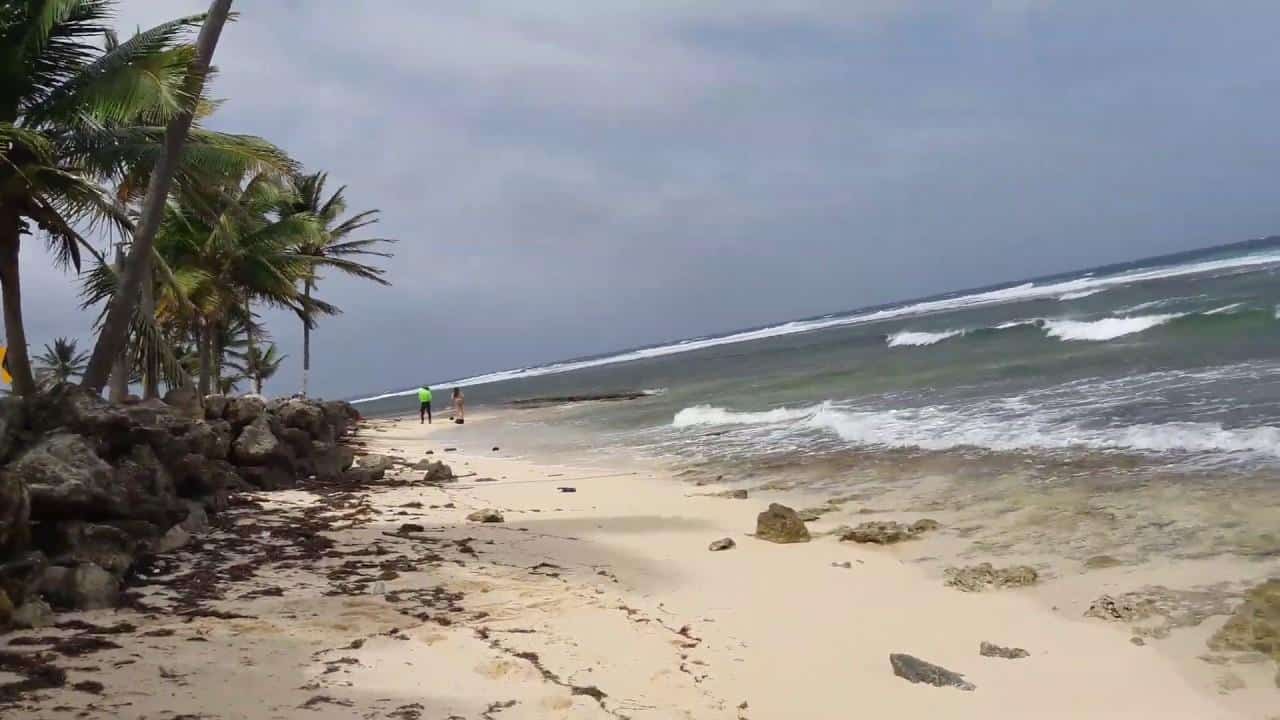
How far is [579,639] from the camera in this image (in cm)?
497

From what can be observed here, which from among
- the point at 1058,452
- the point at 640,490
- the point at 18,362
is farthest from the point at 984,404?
the point at 18,362

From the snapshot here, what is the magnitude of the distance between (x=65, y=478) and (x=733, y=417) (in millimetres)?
16400

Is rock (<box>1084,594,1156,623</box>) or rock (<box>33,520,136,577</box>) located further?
rock (<box>1084,594,1156,623</box>)

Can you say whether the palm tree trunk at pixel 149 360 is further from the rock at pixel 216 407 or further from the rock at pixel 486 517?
the rock at pixel 486 517

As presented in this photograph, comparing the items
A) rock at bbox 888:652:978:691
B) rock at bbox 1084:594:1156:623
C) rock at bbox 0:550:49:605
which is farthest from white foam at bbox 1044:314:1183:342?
rock at bbox 0:550:49:605

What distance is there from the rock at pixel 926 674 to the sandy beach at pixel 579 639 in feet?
0.20

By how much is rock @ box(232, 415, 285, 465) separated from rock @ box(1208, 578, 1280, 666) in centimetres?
1005

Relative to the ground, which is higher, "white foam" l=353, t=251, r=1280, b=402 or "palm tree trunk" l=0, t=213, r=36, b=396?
"white foam" l=353, t=251, r=1280, b=402

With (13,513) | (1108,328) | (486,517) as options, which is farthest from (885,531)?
(1108,328)

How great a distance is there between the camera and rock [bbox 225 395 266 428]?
11.0m

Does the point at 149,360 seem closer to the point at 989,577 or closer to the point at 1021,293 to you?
the point at 989,577

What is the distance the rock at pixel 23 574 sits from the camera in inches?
166

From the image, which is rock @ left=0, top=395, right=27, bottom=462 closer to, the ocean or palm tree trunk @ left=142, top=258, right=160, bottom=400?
palm tree trunk @ left=142, top=258, right=160, bottom=400

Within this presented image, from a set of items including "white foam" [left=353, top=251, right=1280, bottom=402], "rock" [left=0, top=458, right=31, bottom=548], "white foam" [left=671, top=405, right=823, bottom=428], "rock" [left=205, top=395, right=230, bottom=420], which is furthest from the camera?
"white foam" [left=353, top=251, right=1280, bottom=402]
